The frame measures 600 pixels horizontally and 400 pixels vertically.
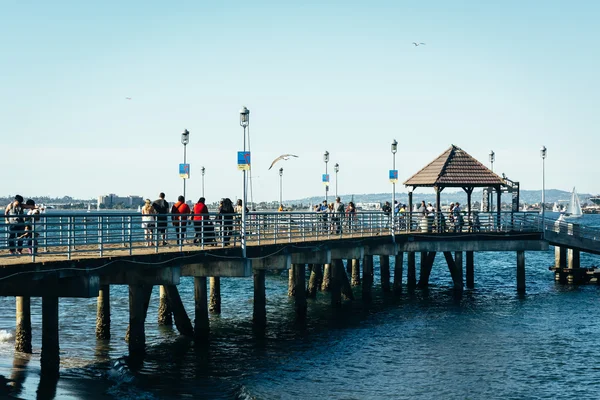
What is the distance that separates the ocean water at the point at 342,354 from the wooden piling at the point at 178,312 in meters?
0.45

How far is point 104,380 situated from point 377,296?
68.7 feet

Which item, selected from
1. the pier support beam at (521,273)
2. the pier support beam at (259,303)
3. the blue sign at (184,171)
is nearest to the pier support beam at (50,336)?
the pier support beam at (259,303)

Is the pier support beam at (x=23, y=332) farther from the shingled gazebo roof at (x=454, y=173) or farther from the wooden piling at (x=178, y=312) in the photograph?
the shingled gazebo roof at (x=454, y=173)

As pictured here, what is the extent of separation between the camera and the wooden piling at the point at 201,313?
2645cm

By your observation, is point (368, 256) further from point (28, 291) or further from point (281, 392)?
point (28, 291)

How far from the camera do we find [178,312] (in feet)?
87.8

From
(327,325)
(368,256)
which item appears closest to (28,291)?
(327,325)

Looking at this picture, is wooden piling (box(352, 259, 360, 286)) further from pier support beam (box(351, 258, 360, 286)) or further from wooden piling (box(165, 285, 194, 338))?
wooden piling (box(165, 285, 194, 338))

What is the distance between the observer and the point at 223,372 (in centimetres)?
2277

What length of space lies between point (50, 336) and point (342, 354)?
8886 millimetres

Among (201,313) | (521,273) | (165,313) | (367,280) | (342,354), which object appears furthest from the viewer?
(521,273)

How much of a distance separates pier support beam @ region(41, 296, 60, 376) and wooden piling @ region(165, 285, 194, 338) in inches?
229

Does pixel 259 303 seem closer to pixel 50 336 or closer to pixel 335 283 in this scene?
pixel 335 283

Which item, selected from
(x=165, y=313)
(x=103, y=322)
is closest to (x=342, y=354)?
(x=165, y=313)
